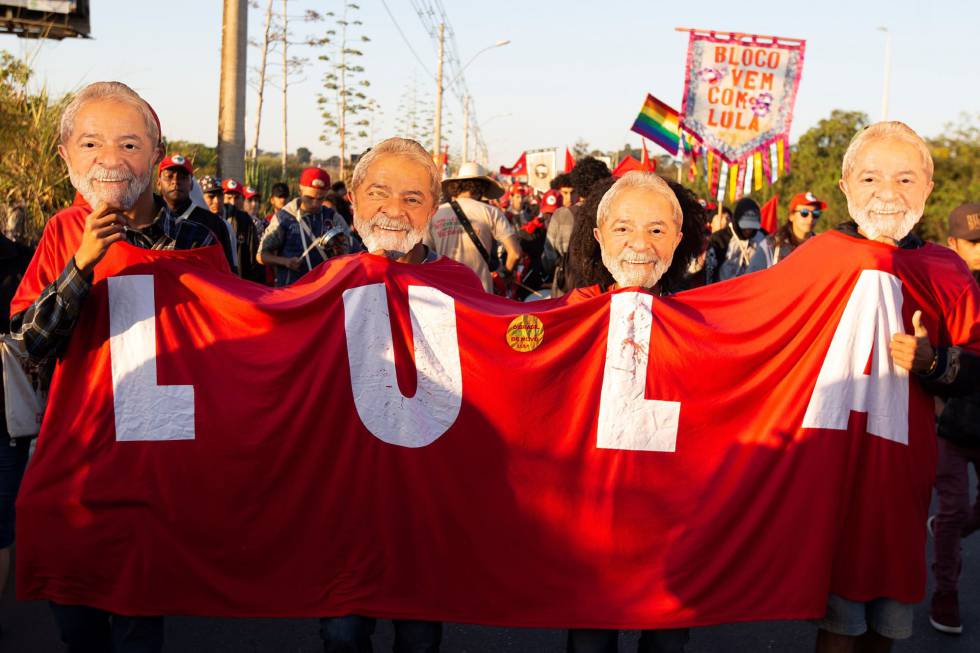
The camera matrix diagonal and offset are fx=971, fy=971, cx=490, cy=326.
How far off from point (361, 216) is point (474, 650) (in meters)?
2.17

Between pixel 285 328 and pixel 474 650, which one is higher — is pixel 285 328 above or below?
above

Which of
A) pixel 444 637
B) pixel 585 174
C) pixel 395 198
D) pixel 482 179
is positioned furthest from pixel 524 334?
pixel 585 174

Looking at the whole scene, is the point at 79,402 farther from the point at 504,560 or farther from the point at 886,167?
the point at 886,167

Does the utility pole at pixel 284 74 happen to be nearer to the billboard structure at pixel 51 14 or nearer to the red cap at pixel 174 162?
the billboard structure at pixel 51 14

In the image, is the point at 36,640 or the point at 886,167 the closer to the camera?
the point at 886,167

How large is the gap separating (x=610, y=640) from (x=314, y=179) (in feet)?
18.7

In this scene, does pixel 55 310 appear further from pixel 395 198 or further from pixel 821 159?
pixel 821 159

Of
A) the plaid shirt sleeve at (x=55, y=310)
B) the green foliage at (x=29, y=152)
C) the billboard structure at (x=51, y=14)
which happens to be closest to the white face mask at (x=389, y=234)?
the plaid shirt sleeve at (x=55, y=310)

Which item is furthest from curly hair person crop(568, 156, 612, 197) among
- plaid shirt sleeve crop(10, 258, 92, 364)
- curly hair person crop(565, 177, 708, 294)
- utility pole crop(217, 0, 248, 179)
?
plaid shirt sleeve crop(10, 258, 92, 364)

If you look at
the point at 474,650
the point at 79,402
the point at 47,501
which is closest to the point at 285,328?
the point at 79,402

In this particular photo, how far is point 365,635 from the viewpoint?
3.38m

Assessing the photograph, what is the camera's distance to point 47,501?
10.6 ft

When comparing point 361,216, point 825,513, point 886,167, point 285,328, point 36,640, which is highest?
point 886,167

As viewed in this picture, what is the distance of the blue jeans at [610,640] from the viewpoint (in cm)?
340
